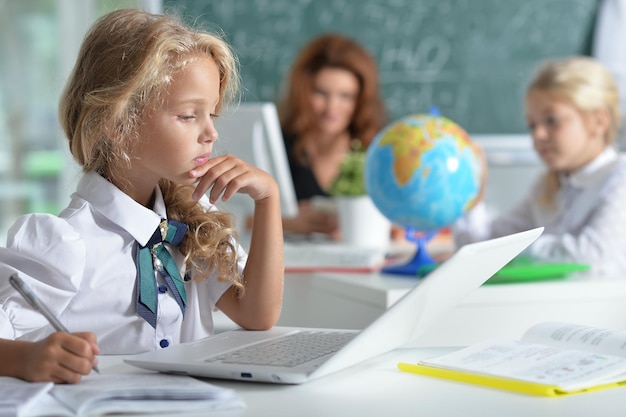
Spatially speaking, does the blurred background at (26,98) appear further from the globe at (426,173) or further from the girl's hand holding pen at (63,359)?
the girl's hand holding pen at (63,359)

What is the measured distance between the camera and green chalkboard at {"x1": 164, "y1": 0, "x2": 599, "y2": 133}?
4520mm

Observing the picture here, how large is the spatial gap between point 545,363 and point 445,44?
378 centimetres

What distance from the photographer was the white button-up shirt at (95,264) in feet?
3.84

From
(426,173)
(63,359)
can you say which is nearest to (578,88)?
(426,173)

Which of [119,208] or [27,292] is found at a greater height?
[119,208]

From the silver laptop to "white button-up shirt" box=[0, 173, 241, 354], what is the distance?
0.47 feet

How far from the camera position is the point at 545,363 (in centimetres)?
107

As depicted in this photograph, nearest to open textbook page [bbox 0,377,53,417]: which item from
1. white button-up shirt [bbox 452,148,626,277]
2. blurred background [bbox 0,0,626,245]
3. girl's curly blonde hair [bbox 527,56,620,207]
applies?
white button-up shirt [bbox 452,148,626,277]

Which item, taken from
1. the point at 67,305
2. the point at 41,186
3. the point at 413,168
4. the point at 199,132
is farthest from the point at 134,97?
the point at 41,186

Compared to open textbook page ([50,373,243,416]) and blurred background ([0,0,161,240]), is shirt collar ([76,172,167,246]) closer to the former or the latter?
open textbook page ([50,373,243,416])

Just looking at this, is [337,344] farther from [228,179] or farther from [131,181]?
[131,181]

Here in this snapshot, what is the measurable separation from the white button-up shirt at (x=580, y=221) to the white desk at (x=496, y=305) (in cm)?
20

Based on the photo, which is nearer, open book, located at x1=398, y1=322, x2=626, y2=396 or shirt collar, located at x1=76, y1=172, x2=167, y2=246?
open book, located at x1=398, y1=322, x2=626, y2=396

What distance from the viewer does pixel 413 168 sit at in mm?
2078
